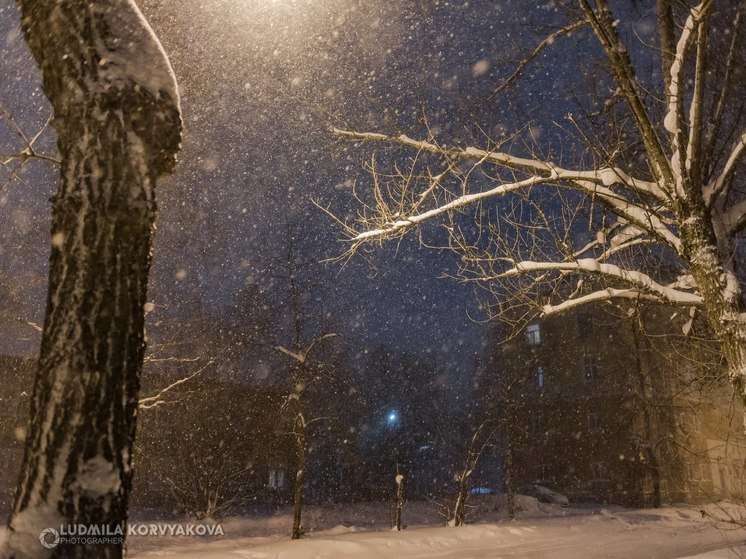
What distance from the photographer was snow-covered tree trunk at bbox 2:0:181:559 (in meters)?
3.01

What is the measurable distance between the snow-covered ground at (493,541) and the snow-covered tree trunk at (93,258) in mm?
8747

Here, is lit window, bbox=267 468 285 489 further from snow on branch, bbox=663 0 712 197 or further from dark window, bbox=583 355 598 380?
snow on branch, bbox=663 0 712 197

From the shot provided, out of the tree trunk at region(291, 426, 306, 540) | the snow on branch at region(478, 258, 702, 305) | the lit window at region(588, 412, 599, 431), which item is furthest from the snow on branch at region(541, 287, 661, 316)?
the lit window at region(588, 412, 599, 431)

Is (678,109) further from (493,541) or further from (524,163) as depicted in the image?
(493,541)

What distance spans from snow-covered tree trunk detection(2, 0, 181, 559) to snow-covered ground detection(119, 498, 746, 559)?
8747 mm

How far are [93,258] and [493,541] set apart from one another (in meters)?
16.3

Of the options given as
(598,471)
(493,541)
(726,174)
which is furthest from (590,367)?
(726,174)

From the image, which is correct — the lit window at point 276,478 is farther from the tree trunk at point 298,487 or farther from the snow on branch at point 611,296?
the snow on branch at point 611,296

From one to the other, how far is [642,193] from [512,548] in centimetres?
1195

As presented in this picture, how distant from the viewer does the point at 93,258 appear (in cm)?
325

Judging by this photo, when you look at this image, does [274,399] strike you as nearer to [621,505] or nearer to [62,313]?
[621,505]

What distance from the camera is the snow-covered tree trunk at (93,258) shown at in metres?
3.01

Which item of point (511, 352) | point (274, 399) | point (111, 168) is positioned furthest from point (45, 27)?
point (511, 352)

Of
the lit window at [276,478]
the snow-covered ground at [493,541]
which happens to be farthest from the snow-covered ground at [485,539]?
the lit window at [276,478]
